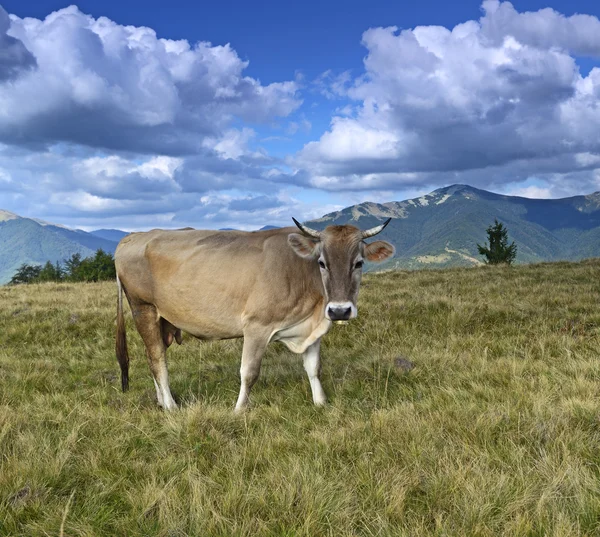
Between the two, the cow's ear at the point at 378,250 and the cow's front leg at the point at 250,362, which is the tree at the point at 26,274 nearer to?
the cow's front leg at the point at 250,362

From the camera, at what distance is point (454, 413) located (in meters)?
4.86

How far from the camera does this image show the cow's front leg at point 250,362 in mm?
6289

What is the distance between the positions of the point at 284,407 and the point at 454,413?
2212mm

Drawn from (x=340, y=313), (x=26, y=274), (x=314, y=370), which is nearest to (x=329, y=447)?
(x=340, y=313)

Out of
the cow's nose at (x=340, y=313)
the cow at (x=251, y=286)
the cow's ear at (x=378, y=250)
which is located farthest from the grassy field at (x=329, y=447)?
the cow's ear at (x=378, y=250)

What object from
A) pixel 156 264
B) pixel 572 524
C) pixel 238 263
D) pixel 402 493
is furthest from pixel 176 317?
pixel 572 524

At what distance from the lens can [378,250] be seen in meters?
6.67

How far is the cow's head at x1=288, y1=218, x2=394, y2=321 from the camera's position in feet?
19.0

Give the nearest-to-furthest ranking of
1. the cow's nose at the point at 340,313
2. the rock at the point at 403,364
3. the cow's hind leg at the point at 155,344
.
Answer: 1. the cow's nose at the point at 340,313
2. the cow's hind leg at the point at 155,344
3. the rock at the point at 403,364

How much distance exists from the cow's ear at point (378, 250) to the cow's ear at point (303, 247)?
0.73 meters

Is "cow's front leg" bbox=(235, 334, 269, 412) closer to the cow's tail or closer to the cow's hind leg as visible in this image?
the cow's hind leg

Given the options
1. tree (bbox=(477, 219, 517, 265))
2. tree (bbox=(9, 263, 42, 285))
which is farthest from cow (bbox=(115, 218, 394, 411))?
tree (bbox=(9, 263, 42, 285))

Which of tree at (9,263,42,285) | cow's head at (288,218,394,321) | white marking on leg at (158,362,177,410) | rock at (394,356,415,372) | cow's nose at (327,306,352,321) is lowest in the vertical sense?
tree at (9,263,42,285)

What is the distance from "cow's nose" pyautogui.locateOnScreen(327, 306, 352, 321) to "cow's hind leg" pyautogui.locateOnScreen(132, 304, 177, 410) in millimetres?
2839
